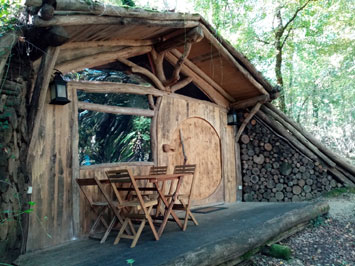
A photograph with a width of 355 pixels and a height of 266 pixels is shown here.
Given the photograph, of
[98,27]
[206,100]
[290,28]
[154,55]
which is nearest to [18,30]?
[98,27]

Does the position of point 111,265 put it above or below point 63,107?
below

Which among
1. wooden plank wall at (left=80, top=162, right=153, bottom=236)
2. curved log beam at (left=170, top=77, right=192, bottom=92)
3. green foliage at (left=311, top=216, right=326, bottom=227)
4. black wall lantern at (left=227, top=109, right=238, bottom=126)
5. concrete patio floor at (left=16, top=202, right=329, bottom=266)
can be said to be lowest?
green foliage at (left=311, top=216, right=326, bottom=227)

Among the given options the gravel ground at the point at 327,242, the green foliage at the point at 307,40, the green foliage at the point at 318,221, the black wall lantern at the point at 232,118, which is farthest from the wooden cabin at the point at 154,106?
the green foliage at the point at 307,40

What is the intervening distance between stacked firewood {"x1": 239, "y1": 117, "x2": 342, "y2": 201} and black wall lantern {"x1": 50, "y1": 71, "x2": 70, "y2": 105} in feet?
15.7

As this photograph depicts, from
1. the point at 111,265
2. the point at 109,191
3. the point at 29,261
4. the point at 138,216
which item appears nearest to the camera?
the point at 111,265

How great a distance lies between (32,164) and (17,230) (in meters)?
0.84

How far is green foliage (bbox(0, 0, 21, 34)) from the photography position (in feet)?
9.96

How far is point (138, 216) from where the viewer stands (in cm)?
352

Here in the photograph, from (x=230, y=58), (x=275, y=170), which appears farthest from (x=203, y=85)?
(x=275, y=170)

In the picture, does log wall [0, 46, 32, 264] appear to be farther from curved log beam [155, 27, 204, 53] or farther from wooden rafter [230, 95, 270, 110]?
wooden rafter [230, 95, 270, 110]

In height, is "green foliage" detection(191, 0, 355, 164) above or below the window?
above

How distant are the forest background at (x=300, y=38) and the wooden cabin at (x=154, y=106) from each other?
2213mm

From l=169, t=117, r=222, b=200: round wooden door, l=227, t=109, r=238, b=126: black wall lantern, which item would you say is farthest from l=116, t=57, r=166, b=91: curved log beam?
l=227, t=109, r=238, b=126: black wall lantern

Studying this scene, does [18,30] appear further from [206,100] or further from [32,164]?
[206,100]
